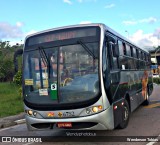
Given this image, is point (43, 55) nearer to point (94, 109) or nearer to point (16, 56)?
point (16, 56)

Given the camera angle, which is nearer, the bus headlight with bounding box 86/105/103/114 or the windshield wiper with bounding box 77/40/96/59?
the bus headlight with bounding box 86/105/103/114

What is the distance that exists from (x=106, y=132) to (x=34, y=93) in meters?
2.39

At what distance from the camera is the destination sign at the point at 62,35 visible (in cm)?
753

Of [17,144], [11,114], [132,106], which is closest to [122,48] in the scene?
[132,106]

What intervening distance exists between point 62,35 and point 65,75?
1.09 m

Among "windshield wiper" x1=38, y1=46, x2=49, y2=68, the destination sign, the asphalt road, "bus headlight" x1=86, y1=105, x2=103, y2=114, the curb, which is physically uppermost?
the destination sign

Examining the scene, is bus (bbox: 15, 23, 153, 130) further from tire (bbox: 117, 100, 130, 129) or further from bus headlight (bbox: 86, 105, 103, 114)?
tire (bbox: 117, 100, 130, 129)

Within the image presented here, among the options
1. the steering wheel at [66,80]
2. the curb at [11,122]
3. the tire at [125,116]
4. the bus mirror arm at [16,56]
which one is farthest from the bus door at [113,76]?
the curb at [11,122]

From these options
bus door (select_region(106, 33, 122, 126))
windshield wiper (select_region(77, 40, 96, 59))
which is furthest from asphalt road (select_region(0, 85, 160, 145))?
windshield wiper (select_region(77, 40, 96, 59))

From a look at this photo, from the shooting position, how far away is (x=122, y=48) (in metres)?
9.80

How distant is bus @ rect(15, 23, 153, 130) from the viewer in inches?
277

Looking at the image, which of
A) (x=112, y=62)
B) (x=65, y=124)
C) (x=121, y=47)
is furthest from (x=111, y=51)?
(x=65, y=124)

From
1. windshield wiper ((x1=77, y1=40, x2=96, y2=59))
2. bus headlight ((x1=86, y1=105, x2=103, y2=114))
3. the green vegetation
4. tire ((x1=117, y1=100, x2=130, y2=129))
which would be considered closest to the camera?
bus headlight ((x1=86, y1=105, x2=103, y2=114))

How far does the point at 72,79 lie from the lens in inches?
289
